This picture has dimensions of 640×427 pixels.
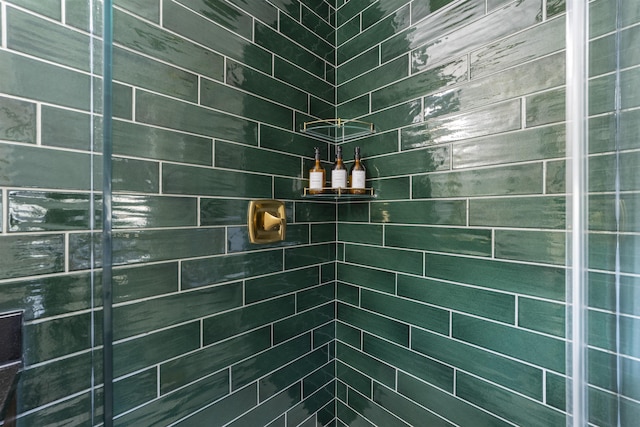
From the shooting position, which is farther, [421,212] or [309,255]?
[309,255]

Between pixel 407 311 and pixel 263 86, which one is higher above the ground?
pixel 263 86

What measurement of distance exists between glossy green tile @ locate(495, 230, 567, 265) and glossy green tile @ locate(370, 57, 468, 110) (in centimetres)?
54

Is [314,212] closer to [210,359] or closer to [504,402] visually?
[210,359]

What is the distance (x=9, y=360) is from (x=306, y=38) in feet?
4.56

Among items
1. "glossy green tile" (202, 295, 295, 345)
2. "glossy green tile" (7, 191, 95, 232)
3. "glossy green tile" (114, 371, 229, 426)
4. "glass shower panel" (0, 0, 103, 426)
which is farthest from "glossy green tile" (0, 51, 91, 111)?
"glossy green tile" (114, 371, 229, 426)

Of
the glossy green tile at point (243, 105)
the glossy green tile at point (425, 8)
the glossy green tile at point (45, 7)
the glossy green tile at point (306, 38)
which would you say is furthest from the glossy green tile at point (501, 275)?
the glossy green tile at point (45, 7)

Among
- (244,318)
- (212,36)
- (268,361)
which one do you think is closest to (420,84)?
(212,36)

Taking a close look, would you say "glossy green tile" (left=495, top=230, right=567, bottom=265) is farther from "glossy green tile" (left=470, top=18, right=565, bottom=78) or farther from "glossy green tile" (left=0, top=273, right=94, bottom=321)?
"glossy green tile" (left=0, top=273, right=94, bottom=321)

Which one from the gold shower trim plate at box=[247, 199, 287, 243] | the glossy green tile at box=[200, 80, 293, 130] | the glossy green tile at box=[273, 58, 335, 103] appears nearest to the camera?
the glossy green tile at box=[200, 80, 293, 130]

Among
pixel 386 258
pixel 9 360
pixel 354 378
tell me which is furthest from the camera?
pixel 354 378

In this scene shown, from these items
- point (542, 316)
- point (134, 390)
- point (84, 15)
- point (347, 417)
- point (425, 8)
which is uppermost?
point (425, 8)

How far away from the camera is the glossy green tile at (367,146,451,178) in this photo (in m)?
0.98

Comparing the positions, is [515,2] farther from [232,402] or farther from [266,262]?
[232,402]

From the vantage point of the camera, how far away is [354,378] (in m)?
1.27
